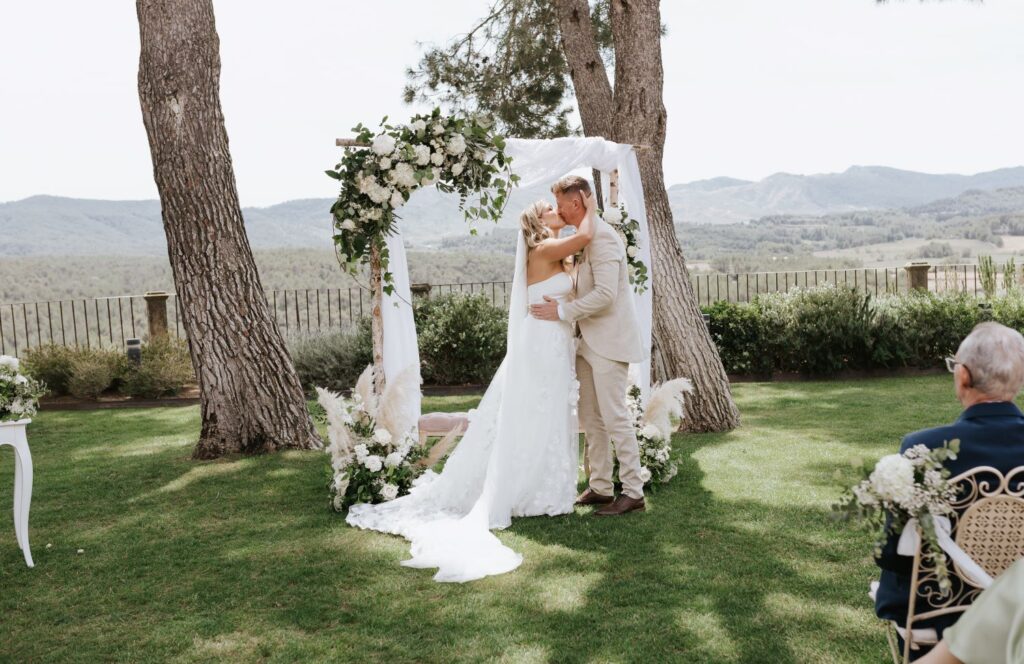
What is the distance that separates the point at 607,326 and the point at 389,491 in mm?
1716

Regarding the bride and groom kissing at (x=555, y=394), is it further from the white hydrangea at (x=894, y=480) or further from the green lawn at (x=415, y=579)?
the white hydrangea at (x=894, y=480)

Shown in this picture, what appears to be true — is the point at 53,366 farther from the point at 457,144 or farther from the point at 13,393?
the point at 457,144

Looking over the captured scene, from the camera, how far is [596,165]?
6.65m

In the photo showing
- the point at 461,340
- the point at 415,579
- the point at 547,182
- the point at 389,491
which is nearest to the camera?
the point at 415,579

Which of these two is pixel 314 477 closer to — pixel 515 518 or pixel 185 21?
pixel 515 518

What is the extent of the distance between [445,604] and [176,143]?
16.0ft

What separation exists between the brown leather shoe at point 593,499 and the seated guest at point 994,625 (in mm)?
3346

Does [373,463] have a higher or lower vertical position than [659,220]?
lower

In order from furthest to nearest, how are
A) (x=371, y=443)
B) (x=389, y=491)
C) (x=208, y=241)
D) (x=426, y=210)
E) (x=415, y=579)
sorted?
1. (x=426, y=210)
2. (x=208, y=241)
3. (x=371, y=443)
4. (x=389, y=491)
5. (x=415, y=579)

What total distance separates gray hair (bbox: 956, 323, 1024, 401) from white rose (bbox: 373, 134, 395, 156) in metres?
3.79

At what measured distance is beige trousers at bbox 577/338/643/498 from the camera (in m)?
5.22

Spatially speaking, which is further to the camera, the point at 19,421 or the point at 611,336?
the point at 611,336

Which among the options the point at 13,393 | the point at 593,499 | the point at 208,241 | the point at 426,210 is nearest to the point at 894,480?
the point at 593,499

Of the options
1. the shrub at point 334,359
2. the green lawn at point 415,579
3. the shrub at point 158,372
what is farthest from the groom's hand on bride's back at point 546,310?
the shrub at point 158,372
